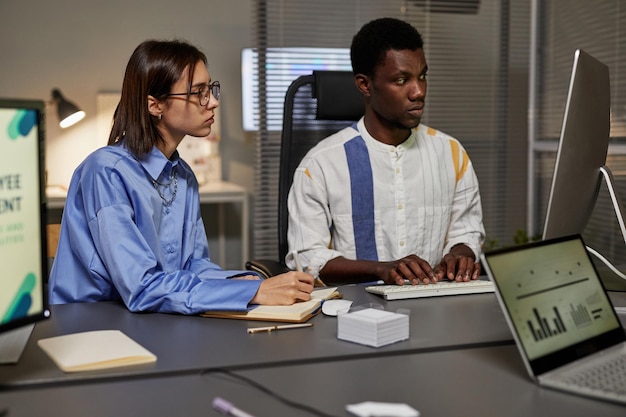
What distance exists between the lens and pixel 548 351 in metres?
1.11

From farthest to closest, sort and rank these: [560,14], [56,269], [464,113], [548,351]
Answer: [464,113]
[560,14]
[56,269]
[548,351]

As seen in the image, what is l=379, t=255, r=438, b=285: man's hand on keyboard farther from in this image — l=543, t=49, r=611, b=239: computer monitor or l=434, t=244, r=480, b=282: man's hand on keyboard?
l=543, t=49, r=611, b=239: computer monitor

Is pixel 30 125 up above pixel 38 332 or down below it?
above

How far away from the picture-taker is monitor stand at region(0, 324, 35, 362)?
3.75 ft

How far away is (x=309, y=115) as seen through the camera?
239 centimetres

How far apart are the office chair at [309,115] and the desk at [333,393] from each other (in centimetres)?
116

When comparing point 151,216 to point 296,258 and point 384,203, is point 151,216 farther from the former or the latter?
point 384,203

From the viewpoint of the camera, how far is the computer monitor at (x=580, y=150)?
4.47ft

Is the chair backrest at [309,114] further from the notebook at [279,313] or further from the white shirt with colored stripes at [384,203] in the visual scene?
the notebook at [279,313]

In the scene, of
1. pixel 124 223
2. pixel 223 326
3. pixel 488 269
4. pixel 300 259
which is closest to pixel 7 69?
pixel 300 259

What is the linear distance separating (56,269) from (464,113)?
8.45 feet

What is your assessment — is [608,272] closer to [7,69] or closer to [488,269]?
[488,269]

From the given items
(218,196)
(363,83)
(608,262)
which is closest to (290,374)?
(608,262)

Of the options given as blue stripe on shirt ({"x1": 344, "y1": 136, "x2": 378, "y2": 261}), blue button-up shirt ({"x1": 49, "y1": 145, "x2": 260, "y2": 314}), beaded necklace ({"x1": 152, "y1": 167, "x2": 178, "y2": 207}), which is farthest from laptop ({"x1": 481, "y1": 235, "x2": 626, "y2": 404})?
blue stripe on shirt ({"x1": 344, "y1": 136, "x2": 378, "y2": 261})
